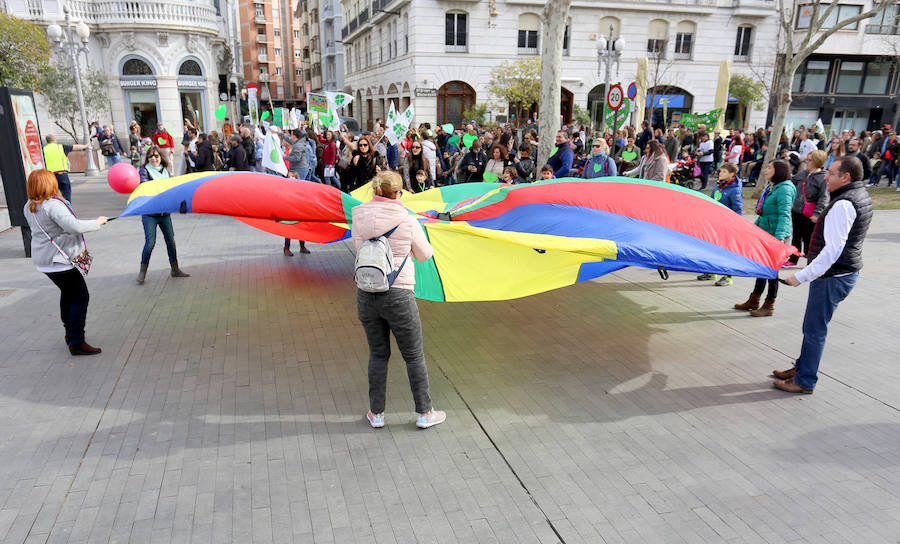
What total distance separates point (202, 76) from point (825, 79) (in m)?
39.3

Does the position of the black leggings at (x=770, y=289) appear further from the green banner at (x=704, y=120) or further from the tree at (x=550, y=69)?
the green banner at (x=704, y=120)

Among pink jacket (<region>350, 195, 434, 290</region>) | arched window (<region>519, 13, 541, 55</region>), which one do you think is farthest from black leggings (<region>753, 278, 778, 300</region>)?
arched window (<region>519, 13, 541, 55</region>)

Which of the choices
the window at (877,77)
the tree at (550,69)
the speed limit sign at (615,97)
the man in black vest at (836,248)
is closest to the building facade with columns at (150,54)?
the tree at (550,69)

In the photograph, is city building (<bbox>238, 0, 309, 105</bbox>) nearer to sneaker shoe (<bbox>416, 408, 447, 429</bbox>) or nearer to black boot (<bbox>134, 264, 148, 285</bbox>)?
black boot (<bbox>134, 264, 148, 285</bbox>)

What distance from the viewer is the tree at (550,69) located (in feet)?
42.3

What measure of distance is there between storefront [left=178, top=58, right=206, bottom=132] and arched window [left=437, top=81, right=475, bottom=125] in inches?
524

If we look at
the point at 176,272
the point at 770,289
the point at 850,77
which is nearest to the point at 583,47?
the point at 850,77

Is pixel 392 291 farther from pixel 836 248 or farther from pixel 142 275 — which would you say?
pixel 142 275

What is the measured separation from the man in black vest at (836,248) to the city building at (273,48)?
75.0 m

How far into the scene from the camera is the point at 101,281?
25.9ft

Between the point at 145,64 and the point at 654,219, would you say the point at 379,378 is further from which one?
the point at 145,64

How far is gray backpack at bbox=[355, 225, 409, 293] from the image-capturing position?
12.4 ft

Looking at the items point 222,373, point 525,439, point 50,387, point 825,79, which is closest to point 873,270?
point 525,439

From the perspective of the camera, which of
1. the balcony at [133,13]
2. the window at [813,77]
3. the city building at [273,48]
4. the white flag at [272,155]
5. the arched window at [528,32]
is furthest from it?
the city building at [273,48]
